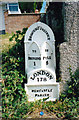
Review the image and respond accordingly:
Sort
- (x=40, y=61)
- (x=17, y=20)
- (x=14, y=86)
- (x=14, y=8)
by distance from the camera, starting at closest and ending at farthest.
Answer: (x=14, y=86), (x=40, y=61), (x=17, y=20), (x=14, y=8)

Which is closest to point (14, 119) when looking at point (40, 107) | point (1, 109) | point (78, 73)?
point (1, 109)

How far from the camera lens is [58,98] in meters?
3.37

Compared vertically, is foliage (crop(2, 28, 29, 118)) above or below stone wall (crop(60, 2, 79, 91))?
below

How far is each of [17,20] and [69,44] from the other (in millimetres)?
7637

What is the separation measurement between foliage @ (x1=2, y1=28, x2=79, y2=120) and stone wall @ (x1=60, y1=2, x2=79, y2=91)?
0.45 feet

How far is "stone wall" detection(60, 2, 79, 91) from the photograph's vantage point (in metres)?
3.24

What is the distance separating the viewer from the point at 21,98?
3.27 m

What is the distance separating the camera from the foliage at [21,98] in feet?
9.76

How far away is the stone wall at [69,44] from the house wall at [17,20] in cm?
718

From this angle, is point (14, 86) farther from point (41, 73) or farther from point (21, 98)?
point (41, 73)

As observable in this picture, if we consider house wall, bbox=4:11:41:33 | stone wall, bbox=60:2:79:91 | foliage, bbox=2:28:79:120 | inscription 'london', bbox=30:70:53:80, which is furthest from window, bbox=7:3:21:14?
inscription 'london', bbox=30:70:53:80

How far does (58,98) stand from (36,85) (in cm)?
56

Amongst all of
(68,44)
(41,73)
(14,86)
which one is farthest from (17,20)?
(14,86)

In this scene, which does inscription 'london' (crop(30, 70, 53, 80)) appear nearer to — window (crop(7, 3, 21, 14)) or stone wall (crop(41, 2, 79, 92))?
stone wall (crop(41, 2, 79, 92))
